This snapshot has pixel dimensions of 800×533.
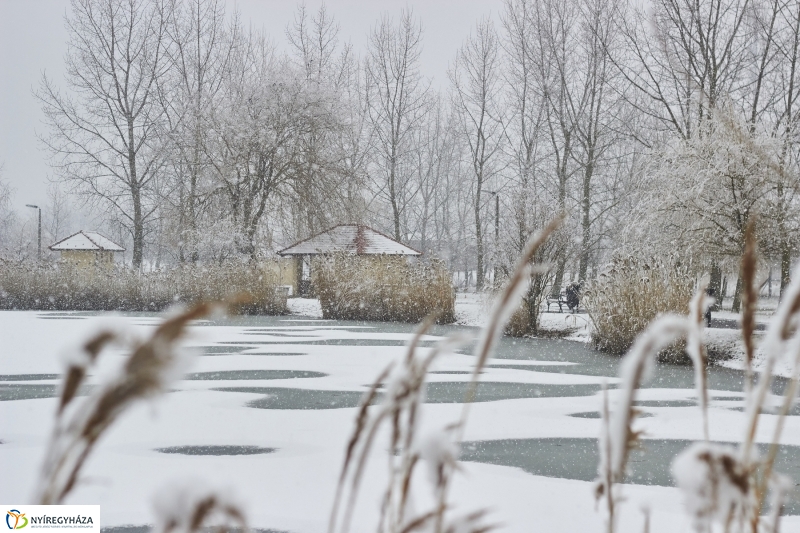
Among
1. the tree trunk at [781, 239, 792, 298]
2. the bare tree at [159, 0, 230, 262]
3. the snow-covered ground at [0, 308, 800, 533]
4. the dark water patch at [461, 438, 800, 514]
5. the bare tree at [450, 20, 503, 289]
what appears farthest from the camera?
the bare tree at [450, 20, 503, 289]

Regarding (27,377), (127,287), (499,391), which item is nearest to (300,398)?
(499,391)

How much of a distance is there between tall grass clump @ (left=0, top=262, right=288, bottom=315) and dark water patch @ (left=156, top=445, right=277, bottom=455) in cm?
1221

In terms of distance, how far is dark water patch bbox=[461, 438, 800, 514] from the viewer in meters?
3.49

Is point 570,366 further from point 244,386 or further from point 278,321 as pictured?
point 278,321

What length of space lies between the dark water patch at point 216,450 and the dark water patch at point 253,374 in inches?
105

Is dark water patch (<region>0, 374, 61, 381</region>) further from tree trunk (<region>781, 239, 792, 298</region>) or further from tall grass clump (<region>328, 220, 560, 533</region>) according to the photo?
tree trunk (<region>781, 239, 792, 298</region>)

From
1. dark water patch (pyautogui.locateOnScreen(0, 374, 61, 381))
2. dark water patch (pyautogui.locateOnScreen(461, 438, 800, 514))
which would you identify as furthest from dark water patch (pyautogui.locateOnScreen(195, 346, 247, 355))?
dark water patch (pyautogui.locateOnScreen(461, 438, 800, 514))

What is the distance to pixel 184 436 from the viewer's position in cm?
414

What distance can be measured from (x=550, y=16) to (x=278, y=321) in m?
12.8

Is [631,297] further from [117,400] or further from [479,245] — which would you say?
[479,245]

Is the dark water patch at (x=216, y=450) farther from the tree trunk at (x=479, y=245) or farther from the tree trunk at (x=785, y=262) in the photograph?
the tree trunk at (x=479, y=245)

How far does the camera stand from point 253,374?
688 cm

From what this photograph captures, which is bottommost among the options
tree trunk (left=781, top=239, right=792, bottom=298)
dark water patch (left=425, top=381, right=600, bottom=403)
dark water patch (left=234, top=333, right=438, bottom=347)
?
dark water patch (left=425, top=381, right=600, bottom=403)

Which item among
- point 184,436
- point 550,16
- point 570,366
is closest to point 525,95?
point 550,16
